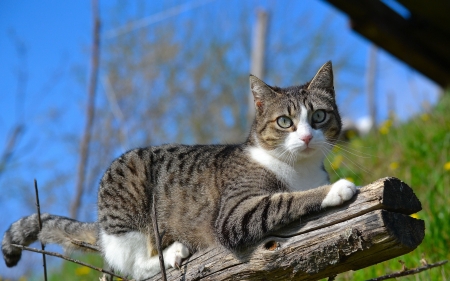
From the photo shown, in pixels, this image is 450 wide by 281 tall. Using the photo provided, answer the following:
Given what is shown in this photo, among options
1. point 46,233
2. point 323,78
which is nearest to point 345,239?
point 323,78

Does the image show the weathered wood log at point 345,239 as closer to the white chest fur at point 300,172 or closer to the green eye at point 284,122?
the white chest fur at point 300,172

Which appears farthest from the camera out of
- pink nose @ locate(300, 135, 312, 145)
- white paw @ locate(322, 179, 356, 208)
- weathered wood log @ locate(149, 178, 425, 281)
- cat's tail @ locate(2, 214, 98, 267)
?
cat's tail @ locate(2, 214, 98, 267)

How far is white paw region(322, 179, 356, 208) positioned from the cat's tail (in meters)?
1.81

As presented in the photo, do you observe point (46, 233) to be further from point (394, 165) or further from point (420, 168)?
point (420, 168)

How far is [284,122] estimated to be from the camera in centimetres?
292

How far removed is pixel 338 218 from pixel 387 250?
24cm

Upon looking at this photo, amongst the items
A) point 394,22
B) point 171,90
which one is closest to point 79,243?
point 394,22

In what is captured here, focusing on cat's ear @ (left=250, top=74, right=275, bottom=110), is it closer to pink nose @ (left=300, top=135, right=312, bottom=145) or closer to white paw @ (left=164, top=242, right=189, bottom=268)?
pink nose @ (left=300, top=135, right=312, bottom=145)

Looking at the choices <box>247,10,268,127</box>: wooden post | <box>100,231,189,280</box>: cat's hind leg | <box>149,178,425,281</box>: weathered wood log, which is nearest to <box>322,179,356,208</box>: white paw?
<box>149,178,425,281</box>: weathered wood log

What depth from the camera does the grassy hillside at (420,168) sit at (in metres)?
3.75

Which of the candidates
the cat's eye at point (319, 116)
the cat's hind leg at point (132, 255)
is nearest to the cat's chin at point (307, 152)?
the cat's eye at point (319, 116)

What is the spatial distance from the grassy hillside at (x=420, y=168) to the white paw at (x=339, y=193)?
4.29 ft

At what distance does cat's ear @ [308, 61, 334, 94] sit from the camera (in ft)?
10.0

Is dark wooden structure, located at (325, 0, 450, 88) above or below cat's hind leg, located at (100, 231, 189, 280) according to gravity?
above
